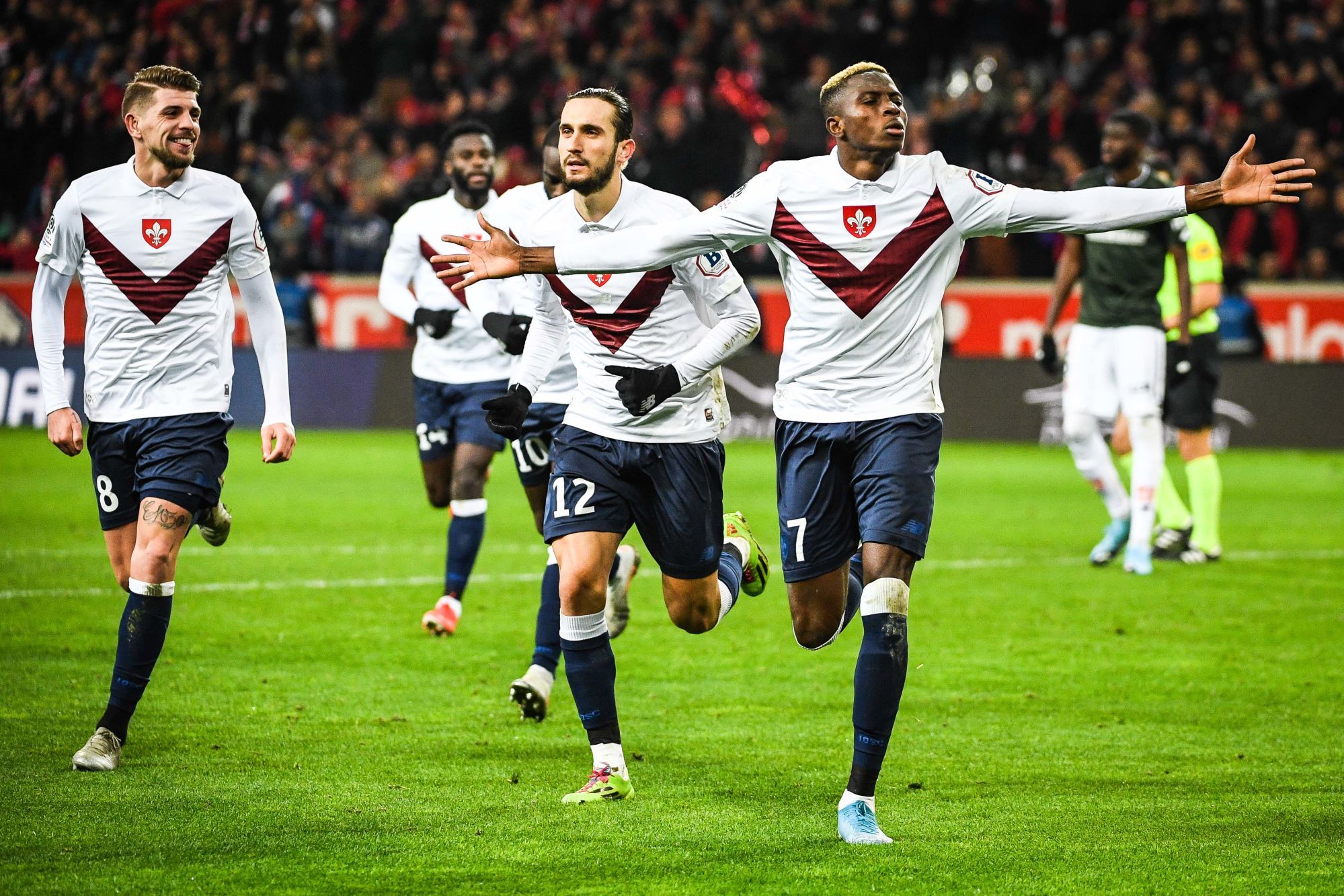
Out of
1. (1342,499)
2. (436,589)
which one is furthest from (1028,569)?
(1342,499)

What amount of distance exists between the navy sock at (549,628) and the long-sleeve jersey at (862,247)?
70.8 inches

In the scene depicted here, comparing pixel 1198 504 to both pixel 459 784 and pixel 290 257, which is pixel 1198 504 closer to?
pixel 459 784

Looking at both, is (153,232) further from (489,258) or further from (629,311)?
(629,311)

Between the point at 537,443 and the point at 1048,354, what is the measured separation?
14.4 feet

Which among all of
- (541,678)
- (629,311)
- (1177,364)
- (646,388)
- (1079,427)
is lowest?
(541,678)

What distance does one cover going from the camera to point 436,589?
1035cm

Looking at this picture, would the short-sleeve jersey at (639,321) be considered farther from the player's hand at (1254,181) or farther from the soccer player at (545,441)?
the player's hand at (1254,181)

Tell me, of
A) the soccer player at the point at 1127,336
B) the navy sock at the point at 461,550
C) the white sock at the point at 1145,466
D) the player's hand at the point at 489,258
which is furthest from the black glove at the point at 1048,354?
the player's hand at the point at 489,258

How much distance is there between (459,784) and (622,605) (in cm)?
199

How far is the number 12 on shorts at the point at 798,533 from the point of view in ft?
18.9

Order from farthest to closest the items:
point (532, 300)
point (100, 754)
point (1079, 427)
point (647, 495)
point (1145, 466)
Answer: point (1079, 427), point (1145, 466), point (532, 300), point (647, 495), point (100, 754)

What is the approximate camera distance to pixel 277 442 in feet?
20.8

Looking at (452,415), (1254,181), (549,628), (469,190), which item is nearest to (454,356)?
(452,415)

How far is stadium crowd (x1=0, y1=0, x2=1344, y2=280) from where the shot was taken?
21.9 metres
